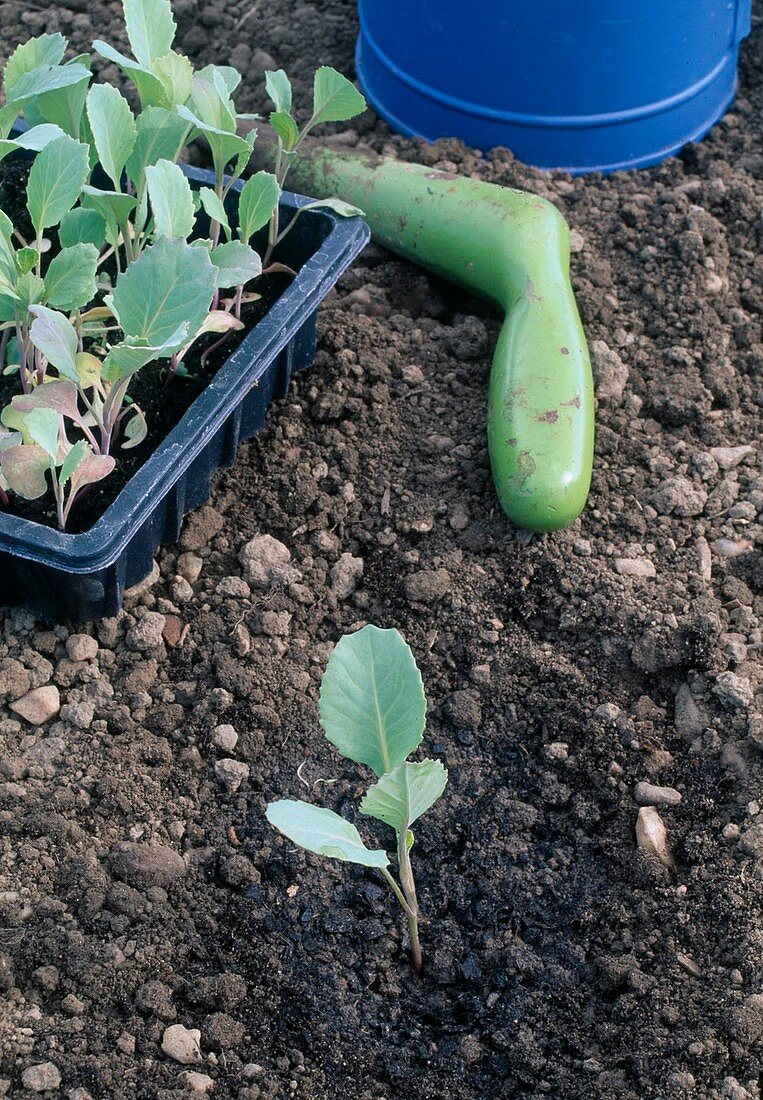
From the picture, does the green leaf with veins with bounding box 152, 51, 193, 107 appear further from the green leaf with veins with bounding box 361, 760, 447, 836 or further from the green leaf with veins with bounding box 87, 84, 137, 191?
the green leaf with veins with bounding box 361, 760, 447, 836

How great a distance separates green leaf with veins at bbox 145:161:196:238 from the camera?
136 centimetres

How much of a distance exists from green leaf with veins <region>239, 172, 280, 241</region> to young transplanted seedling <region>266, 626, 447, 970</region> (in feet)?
2.11

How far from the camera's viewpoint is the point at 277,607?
1554mm

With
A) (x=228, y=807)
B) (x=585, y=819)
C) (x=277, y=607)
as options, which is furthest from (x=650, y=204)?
(x=228, y=807)

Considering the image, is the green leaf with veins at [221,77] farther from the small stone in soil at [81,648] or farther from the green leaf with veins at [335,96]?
the small stone in soil at [81,648]

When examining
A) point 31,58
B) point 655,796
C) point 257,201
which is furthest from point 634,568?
point 31,58

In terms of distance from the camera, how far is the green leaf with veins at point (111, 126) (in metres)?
1.42

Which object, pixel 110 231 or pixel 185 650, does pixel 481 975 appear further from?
pixel 110 231

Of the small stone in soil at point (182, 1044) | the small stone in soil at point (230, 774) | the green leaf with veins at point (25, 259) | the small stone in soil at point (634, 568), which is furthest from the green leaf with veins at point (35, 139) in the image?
the small stone in soil at point (182, 1044)

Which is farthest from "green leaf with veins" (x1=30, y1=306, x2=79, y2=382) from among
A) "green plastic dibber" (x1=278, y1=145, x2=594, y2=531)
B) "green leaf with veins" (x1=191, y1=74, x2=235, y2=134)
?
"green plastic dibber" (x1=278, y1=145, x2=594, y2=531)

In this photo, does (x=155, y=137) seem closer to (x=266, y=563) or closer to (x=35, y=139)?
(x=35, y=139)

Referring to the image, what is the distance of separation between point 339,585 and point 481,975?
20.8 inches

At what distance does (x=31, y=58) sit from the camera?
153 centimetres

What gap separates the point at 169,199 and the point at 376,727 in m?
0.65
